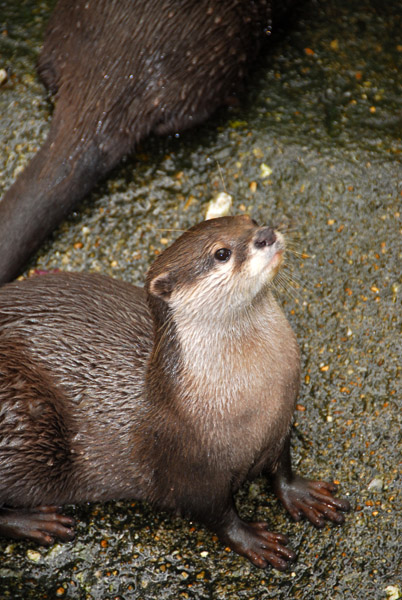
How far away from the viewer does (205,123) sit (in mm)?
3016

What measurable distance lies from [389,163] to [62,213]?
117cm

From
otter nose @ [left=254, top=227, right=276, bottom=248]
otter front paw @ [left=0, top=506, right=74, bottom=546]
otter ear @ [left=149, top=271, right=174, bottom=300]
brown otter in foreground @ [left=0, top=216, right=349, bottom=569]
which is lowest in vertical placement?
otter front paw @ [left=0, top=506, right=74, bottom=546]

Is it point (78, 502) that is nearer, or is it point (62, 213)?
point (78, 502)

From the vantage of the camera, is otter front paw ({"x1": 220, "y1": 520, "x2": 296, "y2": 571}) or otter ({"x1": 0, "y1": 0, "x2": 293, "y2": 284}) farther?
otter ({"x1": 0, "y1": 0, "x2": 293, "y2": 284})

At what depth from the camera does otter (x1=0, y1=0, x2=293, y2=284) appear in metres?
2.70

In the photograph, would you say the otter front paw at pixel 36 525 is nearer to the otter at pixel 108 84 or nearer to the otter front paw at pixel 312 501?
the otter front paw at pixel 312 501

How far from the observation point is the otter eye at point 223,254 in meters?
1.99

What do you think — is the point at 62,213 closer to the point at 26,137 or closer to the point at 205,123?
the point at 26,137

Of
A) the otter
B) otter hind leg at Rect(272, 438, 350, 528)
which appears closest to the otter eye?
otter hind leg at Rect(272, 438, 350, 528)

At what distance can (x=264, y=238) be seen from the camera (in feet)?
6.35

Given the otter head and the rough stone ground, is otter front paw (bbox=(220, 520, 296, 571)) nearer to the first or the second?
the rough stone ground

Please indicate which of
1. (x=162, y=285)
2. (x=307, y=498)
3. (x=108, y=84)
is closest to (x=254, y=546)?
(x=307, y=498)

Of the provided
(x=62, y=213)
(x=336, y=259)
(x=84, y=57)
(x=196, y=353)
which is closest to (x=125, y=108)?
(x=84, y=57)

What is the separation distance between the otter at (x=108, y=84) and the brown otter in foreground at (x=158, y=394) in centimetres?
43
